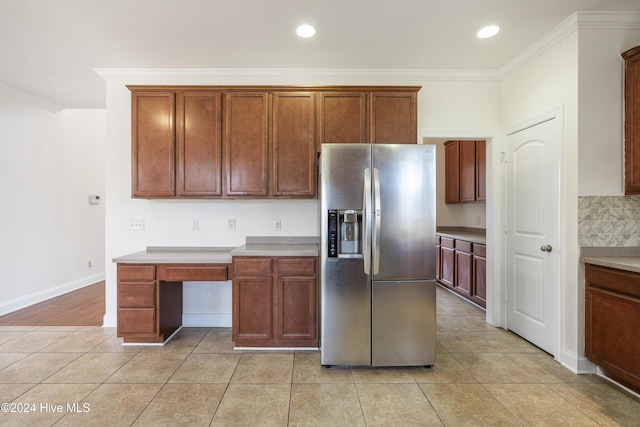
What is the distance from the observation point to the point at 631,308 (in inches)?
82.2

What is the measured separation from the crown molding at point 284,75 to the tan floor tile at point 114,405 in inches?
115

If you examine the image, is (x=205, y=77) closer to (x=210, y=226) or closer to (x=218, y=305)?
(x=210, y=226)

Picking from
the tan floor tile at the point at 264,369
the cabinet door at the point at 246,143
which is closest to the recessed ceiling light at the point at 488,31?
the cabinet door at the point at 246,143

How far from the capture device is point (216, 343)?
3061mm

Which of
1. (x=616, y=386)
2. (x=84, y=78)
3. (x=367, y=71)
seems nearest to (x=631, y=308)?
(x=616, y=386)

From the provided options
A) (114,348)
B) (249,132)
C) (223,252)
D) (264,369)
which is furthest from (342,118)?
(114,348)

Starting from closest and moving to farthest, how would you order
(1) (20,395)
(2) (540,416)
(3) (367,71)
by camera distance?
(2) (540,416) < (1) (20,395) < (3) (367,71)

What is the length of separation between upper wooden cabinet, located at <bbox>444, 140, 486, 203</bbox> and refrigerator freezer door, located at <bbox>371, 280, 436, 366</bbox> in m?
2.67

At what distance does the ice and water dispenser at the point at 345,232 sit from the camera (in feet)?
8.38

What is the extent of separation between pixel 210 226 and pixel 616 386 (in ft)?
12.2

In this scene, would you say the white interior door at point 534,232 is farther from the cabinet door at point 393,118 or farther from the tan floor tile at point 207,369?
the tan floor tile at point 207,369

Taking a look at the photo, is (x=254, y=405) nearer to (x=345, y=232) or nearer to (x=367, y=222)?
(x=345, y=232)

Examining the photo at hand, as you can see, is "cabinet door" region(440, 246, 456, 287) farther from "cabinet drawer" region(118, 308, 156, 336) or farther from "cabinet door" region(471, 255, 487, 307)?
"cabinet drawer" region(118, 308, 156, 336)

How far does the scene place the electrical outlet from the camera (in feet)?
11.4
